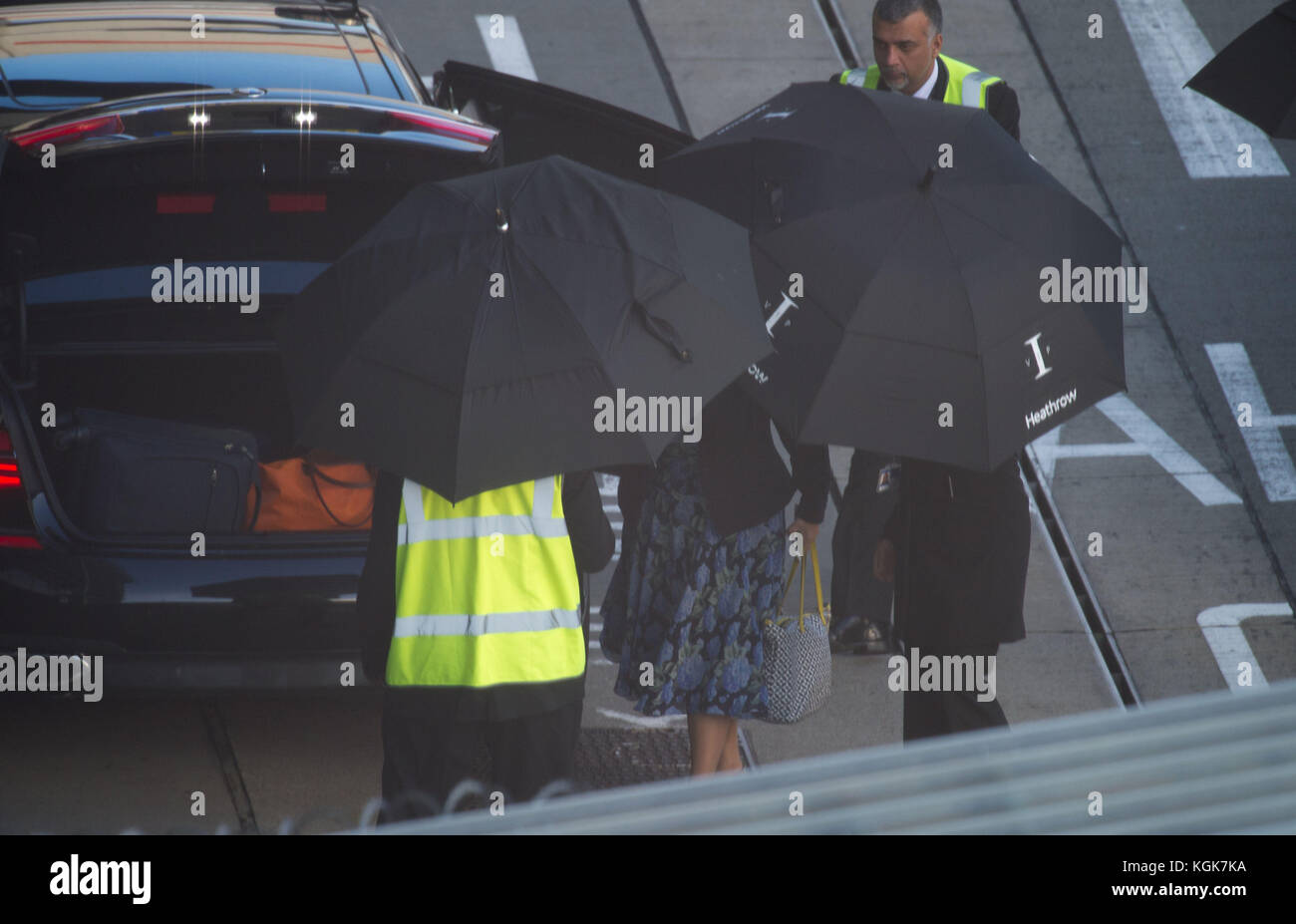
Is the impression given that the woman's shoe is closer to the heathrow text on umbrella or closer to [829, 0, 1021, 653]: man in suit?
[829, 0, 1021, 653]: man in suit

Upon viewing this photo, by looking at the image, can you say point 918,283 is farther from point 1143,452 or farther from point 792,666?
point 1143,452

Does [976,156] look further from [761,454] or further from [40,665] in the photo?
[40,665]

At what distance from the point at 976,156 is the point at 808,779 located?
2.41 m

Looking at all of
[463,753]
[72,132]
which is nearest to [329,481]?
[72,132]

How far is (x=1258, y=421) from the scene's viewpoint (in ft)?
25.3

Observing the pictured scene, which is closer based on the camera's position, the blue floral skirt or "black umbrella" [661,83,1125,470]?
"black umbrella" [661,83,1125,470]

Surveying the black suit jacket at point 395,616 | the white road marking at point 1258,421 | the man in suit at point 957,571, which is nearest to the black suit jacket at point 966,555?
the man in suit at point 957,571

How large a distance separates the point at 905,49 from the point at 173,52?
2642mm

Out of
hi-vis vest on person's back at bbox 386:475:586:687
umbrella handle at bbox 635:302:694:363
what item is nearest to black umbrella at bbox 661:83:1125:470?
umbrella handle at bbox 635:302:694:363

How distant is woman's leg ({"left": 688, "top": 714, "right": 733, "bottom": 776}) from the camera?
4.30m

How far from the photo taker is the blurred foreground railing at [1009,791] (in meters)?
1.74

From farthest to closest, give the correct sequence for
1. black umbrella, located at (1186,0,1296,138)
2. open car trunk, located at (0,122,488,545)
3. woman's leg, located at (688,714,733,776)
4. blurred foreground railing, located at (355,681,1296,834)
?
black umbrella, located at (1186,0,1296,138)
open car trunk, located at (0,122,488,545)
woman's leg, located at (688,714,733,776)
blurred foreground railing, located at (355,681,1296,834)
